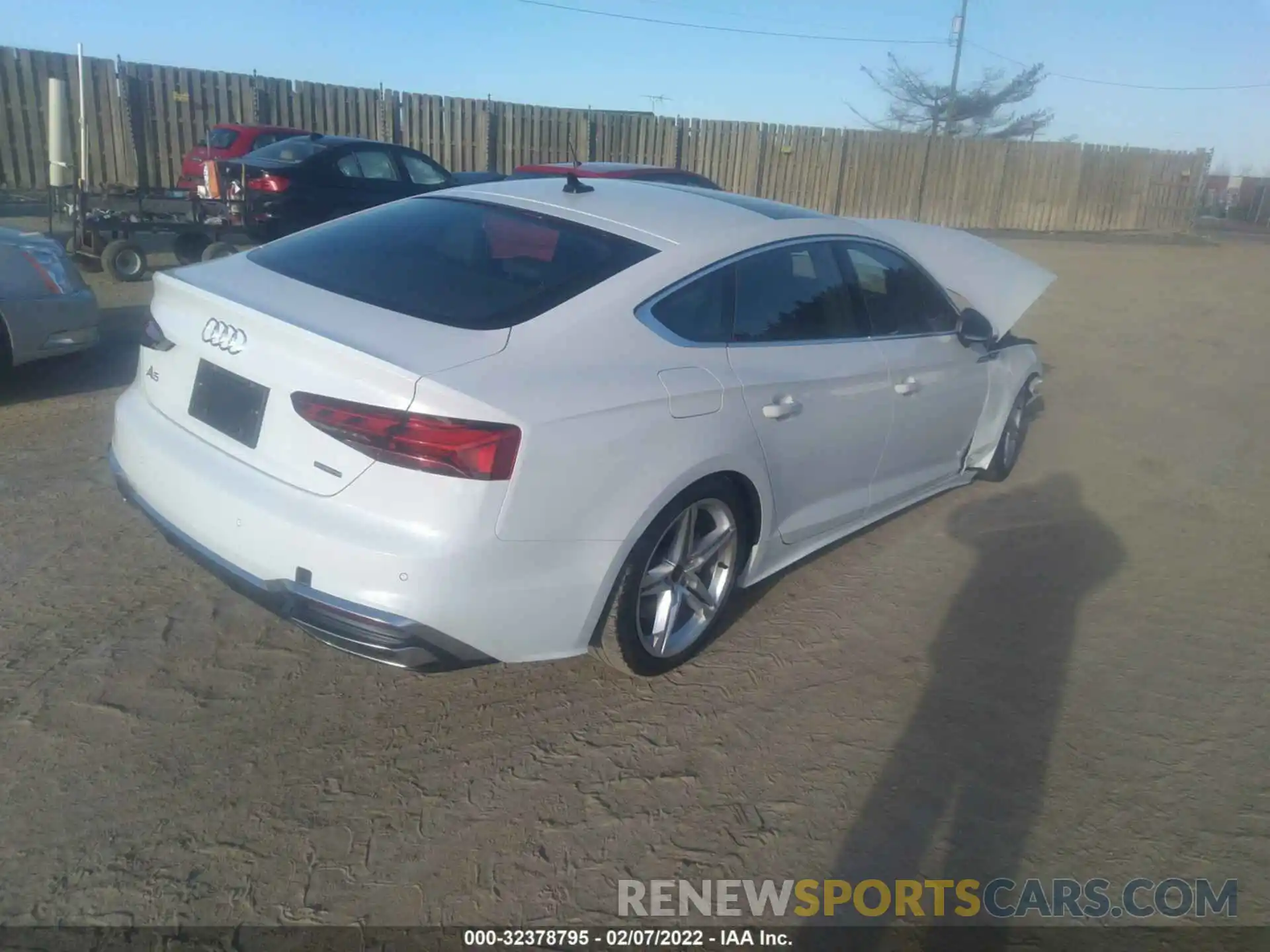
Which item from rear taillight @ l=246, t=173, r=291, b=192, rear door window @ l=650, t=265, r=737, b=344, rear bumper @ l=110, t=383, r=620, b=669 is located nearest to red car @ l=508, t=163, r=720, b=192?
rear taillight @ l=246, t=173, r=291, b=192

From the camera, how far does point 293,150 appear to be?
1244 centimetres

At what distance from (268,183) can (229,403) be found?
31.5ft

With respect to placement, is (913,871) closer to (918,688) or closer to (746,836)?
(746,836)

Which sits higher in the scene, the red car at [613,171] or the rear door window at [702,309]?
the red car at [613,171]

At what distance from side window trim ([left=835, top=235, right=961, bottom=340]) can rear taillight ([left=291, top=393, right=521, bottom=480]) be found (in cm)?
214

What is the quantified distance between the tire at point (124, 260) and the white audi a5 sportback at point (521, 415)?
Answer: 23.9 feet

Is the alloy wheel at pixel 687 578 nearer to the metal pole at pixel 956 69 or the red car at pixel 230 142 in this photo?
the red car at pixel 230 142

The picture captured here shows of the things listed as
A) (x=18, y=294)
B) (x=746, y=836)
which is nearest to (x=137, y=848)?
(x=746, y=836)

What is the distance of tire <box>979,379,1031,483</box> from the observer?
234 inches

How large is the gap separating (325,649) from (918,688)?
2.14m

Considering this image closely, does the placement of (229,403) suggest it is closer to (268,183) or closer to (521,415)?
(521,415)

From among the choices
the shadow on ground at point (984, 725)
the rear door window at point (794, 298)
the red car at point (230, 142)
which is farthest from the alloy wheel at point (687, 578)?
the red car at point (230, 142)

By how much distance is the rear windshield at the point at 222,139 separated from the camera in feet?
49.1

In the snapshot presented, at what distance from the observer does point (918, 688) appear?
3.73 m
